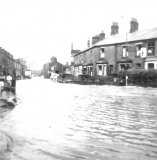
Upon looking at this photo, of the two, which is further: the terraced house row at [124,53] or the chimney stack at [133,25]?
the chimney stack at [133,25]

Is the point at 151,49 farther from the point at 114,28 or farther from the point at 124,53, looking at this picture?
the point at 114,28

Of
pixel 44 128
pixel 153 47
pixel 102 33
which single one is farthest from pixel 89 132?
pixel 102 33

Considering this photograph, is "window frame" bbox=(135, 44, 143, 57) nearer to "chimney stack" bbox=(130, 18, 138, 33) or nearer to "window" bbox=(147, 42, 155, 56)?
"window" bbox=(147, 42, 155, 56)

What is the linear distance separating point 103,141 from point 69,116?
2950 mm

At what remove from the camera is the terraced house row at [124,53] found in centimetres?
3175

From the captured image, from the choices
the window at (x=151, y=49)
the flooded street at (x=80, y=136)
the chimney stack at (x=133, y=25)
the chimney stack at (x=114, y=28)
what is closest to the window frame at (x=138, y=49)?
the window at (x=151, y=49)

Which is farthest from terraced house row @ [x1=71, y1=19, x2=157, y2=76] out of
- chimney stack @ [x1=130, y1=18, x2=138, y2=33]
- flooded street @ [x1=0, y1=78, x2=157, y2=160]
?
flooded street @ [x1=0, y1=78, x2=157, y2=160]

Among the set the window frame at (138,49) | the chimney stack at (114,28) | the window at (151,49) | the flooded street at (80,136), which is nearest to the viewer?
the flooded street at (80,136)

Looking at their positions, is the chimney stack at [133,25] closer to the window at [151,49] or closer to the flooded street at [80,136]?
the window at [151,49]

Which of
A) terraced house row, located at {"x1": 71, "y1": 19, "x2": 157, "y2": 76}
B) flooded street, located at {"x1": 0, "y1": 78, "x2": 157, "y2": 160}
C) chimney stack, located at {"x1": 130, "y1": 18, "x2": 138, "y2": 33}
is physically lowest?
flooded street, located at {"x1": 0, "y1": 78, "x2": 157, "y2": 160}

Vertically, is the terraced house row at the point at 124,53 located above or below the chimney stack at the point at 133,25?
below

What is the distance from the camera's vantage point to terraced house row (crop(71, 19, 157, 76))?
31750mm

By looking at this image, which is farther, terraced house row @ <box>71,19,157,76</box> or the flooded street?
terraced house row @ <box>71,19,157,76</box>

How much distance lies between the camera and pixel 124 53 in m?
35.6
